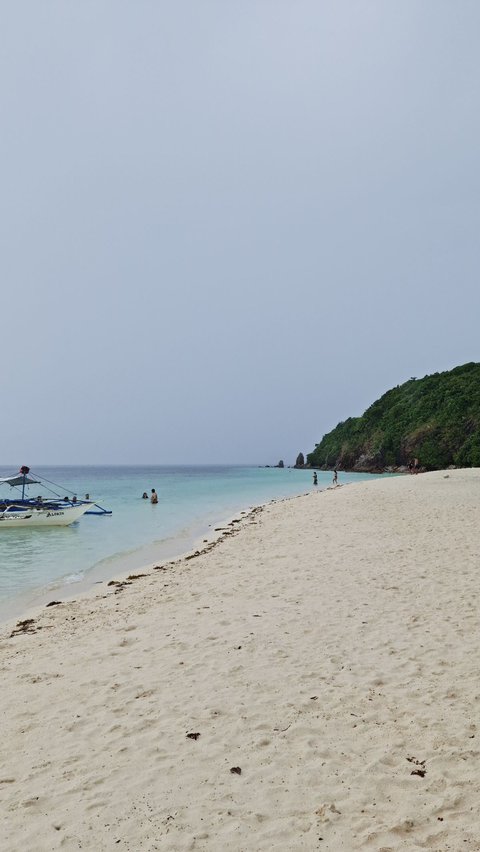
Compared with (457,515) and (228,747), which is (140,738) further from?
(457,515)

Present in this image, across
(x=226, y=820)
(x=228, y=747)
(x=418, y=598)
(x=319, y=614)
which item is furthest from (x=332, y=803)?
(x=418, y=598)

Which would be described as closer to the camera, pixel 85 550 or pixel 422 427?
pixel 85 550

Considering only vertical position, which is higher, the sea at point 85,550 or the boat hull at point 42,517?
the boat hull at point 42,517

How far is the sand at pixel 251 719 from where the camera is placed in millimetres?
4055

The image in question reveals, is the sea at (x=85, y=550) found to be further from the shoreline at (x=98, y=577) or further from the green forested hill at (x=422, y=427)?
the green forested hill at (x=422, y=427)

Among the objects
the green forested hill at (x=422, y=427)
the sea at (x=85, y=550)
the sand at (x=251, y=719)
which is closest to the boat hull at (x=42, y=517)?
the sea at (x=85, y=550)

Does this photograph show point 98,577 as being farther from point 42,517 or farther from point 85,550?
Result: point 42,517

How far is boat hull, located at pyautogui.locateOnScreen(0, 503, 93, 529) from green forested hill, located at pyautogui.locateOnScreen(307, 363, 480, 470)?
201ft

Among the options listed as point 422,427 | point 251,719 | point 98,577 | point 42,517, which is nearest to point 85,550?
point 98,577

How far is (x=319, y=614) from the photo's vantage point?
365 inches

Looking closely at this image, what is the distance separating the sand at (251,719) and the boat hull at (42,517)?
20.2 m

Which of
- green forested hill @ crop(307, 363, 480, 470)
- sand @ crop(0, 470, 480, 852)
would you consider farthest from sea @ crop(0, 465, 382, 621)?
green forested hill @ crop(307, 363, 480, 470)

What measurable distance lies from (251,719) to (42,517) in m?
28.1

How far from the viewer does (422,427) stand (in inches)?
3593
